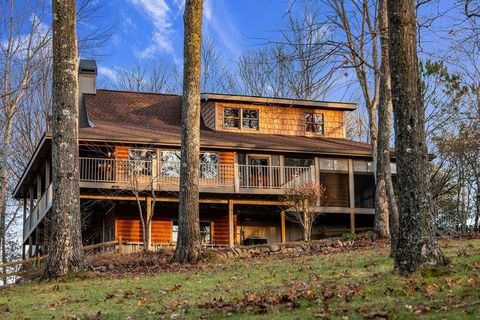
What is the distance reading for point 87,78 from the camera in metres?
29.1

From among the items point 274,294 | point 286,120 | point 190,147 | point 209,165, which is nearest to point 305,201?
point 209,165

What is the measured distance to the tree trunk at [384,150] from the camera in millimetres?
15617

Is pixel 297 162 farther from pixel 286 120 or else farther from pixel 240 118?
pixel 240 118

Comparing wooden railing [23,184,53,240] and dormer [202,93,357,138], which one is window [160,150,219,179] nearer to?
dormer [202,93,357,138]

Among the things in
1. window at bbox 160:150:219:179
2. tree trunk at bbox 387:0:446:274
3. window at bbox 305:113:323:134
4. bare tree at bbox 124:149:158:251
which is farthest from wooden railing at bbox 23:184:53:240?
tree trunk at bbox 387:0:446:274

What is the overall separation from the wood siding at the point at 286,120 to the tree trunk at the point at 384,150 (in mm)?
8516

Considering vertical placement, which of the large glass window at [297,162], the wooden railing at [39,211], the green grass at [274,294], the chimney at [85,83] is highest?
the chimney at [85,83]

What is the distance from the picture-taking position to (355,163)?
2677 centimetres

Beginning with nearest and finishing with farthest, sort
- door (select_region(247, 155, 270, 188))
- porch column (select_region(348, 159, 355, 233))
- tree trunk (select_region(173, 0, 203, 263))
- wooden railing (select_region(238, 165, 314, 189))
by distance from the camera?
tree trunk (select_region(173, 0, 203, 263))
wooden railing (select_region(238, 165, 314, 189))
door (select_region(247, 155, 270, 188))
porch column (select_region(348, 159, 355, 233))

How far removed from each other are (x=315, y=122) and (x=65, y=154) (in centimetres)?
1739

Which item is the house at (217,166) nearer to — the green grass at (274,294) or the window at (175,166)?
the window at (175,166)

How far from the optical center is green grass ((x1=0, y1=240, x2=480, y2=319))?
662cm

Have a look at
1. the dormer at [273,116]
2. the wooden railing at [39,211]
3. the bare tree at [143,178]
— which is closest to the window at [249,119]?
the dormer at [273,116]

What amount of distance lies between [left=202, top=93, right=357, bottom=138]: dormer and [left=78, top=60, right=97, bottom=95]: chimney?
5.35 m
